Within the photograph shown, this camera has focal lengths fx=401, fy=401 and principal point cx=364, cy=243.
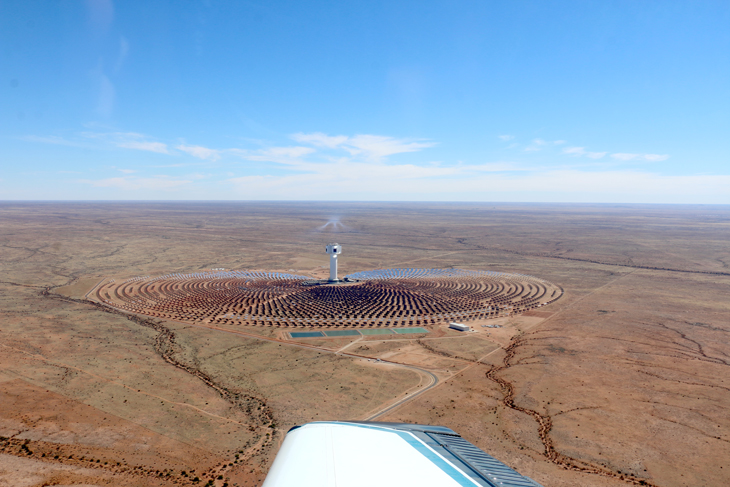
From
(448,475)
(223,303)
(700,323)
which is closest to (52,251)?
(223,303)

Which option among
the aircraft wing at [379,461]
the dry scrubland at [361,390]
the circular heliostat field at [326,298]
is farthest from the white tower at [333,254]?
the aircraft wing at [379,461]

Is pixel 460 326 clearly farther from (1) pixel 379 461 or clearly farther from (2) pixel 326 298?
(1) pixel 379 461

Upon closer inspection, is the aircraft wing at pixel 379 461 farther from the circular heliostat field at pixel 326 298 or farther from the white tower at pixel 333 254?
the white tower at pixel 333 254

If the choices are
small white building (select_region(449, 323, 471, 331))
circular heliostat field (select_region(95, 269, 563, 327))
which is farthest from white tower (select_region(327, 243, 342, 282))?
small white building (select_region(449, 323, 471, 331))

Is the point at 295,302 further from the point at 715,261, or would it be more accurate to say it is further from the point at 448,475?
the point at 715,261

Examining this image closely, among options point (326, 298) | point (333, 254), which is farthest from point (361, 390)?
point (333, 254)

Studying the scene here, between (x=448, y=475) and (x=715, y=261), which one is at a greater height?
(x=448, y=475)
